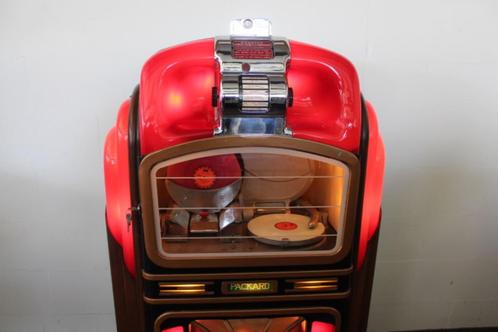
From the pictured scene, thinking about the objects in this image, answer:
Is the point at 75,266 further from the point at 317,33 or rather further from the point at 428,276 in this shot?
the point at 428,276

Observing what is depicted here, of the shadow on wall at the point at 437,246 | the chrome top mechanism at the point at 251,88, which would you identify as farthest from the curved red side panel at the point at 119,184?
the shadow on wall at the point at 437,246

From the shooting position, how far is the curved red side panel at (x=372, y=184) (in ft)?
3.98

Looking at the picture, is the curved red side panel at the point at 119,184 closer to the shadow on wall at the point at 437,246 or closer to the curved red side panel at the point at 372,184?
the curved red side panel at the point at 372,184

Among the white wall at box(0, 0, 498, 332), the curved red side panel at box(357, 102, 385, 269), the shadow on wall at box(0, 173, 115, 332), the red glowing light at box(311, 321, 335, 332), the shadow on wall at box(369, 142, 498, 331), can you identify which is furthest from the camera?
the shadow on wall at box(369, 142, 498, 331)

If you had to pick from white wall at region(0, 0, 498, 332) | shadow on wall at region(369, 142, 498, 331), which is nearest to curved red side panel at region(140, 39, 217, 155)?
white wall at region(0, 0, 498, 332)

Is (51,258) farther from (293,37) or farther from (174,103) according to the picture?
(293,37)

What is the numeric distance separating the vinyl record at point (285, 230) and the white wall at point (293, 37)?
0.70 m

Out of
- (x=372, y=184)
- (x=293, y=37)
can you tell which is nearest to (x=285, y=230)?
(x=372, y=184)

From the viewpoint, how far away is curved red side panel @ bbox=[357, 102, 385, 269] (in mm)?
1214

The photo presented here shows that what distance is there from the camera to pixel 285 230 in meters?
1.33

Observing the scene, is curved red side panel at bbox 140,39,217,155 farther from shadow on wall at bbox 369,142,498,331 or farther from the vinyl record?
shadow on wall at bbox 369,142,498,331

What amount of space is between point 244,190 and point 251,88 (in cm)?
36

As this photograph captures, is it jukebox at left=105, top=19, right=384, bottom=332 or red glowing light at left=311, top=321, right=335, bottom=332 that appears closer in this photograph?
jukebox at left=105, top=19, right=384, bottom=332

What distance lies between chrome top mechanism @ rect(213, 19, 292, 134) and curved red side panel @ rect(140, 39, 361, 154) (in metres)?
0.02
